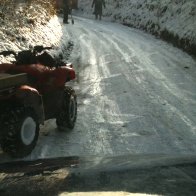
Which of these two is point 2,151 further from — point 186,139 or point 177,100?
point 177,100

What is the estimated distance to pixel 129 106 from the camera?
31.0ft

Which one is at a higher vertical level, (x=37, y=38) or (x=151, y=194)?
(x=151, y=194)

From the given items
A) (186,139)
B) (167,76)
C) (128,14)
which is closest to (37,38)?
(167,76)

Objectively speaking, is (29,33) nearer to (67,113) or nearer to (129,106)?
(129,106)

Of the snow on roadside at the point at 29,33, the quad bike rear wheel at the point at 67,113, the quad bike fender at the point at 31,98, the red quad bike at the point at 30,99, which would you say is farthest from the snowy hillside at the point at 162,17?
the quad bike fender at the point at 31,98

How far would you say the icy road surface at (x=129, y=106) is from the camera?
6863mm

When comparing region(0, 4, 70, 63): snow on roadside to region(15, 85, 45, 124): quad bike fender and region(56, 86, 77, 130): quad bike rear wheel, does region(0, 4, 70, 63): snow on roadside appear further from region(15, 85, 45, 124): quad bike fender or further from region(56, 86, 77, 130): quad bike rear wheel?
region(15, 85, 45, 124): quad bike fender

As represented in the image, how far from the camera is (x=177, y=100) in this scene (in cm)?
1002

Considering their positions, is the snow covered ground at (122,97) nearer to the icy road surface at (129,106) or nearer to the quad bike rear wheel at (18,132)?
the icy road surface at (129,106)

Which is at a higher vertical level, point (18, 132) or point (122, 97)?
point (18, 132)

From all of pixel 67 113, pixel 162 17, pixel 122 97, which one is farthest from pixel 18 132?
pixel 162 17

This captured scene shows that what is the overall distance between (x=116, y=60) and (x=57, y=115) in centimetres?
844

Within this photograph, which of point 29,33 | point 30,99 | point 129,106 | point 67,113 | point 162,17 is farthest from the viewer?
point 162,17

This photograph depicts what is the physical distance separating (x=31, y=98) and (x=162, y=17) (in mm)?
20316
